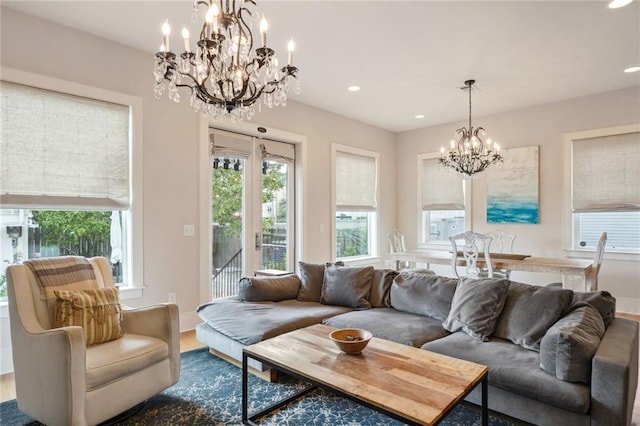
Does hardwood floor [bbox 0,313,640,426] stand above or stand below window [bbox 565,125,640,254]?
below

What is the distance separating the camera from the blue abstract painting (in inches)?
215

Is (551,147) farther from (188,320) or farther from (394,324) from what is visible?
(188,320)

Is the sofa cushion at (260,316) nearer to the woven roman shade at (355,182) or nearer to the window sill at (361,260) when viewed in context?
the window sill at (361,260)

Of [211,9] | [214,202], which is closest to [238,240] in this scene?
[214,202]

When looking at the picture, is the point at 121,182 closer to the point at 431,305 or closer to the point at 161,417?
the point at 161,417

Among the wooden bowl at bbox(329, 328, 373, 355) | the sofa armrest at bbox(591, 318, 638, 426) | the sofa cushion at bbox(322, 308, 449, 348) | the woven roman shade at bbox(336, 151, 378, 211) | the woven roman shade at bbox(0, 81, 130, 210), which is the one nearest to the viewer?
the sofa armrest at bbox(591, 318, 638, 426)

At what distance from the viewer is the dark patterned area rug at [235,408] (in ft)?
7.25

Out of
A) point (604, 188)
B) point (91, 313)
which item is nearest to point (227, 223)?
point (91, 313)

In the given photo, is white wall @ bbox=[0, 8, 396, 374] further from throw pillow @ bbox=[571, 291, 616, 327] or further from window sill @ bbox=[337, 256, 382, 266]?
throw pillow @ bbox=[571, 291, 616, 327]

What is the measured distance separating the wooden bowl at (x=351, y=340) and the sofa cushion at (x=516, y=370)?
0.57 meters

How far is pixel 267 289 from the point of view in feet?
11.7

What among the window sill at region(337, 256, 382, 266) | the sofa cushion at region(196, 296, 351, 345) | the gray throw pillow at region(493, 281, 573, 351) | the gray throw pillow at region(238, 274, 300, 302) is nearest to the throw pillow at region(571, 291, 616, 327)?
the gray throw pillow at region(493, 281, 573, 351)

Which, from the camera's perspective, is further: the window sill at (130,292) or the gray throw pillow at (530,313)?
the window sill at (130,292)

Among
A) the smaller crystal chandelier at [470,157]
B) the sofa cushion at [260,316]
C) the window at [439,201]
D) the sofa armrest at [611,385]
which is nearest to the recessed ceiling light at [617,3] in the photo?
the smaller crystal chandelier at [470,157]
